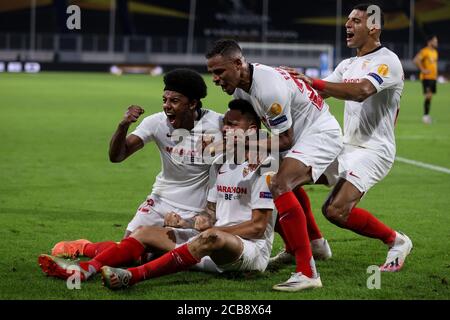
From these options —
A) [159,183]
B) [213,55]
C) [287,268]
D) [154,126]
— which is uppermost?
[213,55]

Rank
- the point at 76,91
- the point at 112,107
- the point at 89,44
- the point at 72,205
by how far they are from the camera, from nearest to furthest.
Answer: the point at 72,205, the point at 112,107, the point at 76,91, the point at 89,44

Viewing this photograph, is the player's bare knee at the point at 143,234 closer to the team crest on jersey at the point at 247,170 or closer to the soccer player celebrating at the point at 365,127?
the team crest on jersey at the point at 247,170

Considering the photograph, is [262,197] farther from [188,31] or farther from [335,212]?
[188,31]

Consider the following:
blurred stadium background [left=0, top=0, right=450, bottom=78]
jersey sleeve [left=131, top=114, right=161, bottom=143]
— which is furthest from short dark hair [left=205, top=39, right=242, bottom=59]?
blurred stadium background [left=0, top=0, right=450, bottom=78]

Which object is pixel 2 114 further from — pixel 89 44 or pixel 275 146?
pixel 89 44

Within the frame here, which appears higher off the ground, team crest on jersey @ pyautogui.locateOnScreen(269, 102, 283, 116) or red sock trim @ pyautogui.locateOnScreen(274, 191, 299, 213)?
team crest on jersey @ pyautogui.locateOnScreen(269, 102, 283, 116)

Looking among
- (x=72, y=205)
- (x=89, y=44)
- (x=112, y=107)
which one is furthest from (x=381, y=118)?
(x=89, y=44)

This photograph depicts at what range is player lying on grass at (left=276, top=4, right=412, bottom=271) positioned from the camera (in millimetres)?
7035

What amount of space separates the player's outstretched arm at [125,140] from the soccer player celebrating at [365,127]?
1338 mm

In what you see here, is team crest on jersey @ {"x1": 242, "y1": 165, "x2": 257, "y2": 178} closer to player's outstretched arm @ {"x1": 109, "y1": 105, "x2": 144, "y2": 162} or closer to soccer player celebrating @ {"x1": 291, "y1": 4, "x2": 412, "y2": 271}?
soccer player celebrating @ {"x1": 291, "y1": 4, "x2": 412, "y2": 271}

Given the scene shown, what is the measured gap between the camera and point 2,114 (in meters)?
21.1

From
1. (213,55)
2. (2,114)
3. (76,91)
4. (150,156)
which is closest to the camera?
(213,55)

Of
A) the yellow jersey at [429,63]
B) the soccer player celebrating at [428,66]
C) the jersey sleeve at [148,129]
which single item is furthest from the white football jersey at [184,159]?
the yellow jersey at [429,63]
